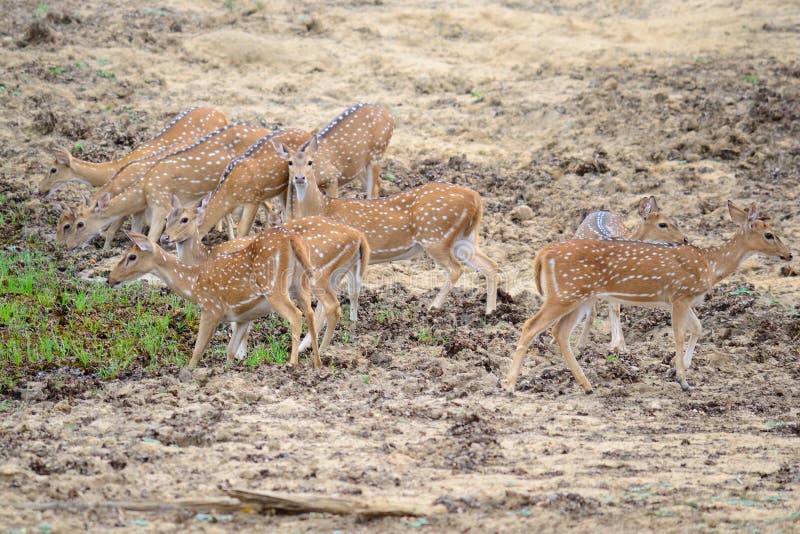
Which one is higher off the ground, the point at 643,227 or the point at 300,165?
the point at 300,165

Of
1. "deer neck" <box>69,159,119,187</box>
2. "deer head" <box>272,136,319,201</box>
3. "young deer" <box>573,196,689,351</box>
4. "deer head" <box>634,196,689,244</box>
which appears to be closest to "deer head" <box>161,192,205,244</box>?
"deer head" <box>272,136,319,201</box>

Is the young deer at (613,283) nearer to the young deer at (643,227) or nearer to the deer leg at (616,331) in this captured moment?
the deer leg at (616,331)

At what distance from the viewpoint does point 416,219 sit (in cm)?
1131

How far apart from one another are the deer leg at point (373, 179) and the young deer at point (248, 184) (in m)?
1.22

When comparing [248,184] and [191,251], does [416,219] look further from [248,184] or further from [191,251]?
[191,251]

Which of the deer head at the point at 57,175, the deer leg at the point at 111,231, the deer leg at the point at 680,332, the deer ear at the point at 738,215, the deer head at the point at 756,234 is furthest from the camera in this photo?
the deer head at the point at 57,175

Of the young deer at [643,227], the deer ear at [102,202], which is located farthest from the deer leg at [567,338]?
the deer ear at [102,202]

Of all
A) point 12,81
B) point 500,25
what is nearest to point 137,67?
point 12,81

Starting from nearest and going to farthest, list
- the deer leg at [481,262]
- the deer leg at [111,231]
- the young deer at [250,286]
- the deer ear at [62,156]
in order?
the young deer at [250,286], the deer leg at [481,262], the deer leg at [111,231], the deer ear at [62,156]

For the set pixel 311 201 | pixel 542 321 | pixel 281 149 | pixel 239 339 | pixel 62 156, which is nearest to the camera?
pixel 542 321

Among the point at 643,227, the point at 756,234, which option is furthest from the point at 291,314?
the point at 756,234

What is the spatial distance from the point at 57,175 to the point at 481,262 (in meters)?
4.93

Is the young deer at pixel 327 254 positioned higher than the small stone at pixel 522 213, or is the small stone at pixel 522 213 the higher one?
the young deer at pixel 327 254

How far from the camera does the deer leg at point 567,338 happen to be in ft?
29.4
